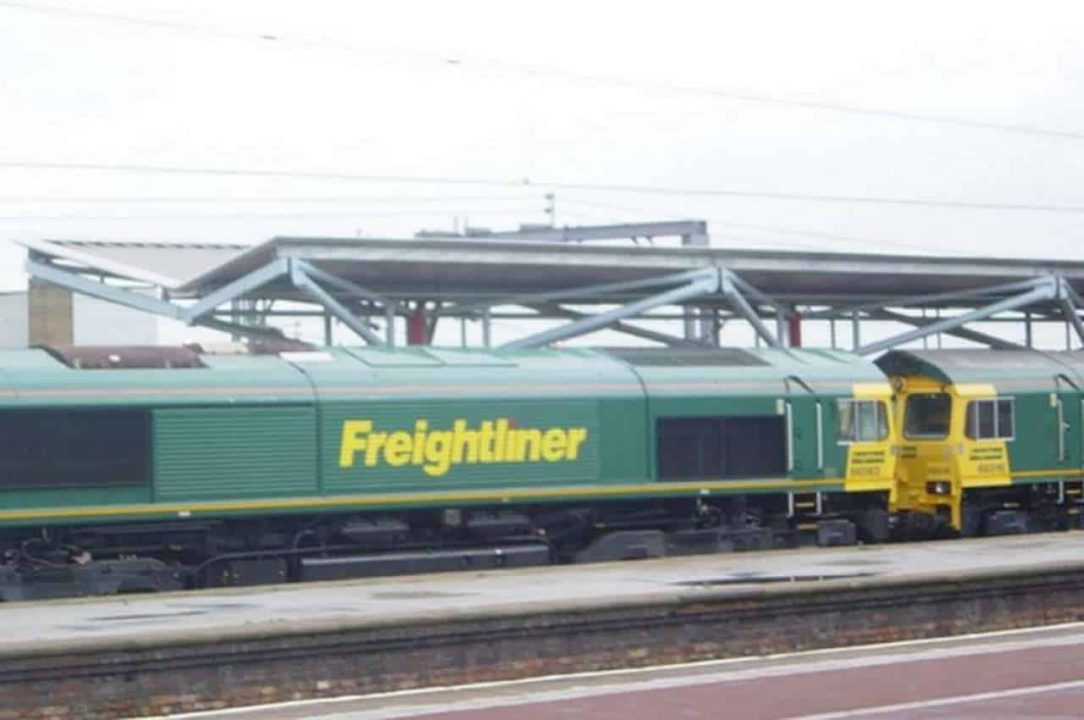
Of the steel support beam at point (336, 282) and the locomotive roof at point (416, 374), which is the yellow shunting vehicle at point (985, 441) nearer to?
the locomotive roof at point (416, 374)

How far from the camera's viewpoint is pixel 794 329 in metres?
41.8

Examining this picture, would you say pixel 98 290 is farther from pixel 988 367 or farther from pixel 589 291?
pixel 988 367

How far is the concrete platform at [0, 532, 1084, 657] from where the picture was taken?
51.5 feet

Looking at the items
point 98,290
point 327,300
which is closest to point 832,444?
point 327,300

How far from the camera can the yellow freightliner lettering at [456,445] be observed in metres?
26.4

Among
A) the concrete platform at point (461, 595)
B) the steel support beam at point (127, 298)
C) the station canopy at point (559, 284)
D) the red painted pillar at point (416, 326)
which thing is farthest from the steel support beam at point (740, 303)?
the concrete platform at point (461, 595)

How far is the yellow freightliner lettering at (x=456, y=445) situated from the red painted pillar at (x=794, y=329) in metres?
13.8

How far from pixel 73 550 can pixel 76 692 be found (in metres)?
10.1

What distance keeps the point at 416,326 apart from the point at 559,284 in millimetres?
2791

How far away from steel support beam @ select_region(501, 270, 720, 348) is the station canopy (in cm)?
4

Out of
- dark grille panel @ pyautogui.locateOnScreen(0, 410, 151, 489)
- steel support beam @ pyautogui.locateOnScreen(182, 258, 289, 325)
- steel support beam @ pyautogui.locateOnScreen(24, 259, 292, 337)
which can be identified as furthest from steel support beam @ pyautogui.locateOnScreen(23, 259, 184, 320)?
dark grille panel @ pyautogui.locateOnScreen(0, 410, 151, 489)

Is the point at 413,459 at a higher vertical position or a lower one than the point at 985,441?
higher

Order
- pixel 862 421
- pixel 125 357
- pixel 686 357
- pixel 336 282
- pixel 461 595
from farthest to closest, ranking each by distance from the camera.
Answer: pixel 336 282 → pixel 862 421 → pixel 686 357 → pixel 125 357 → pixel 461 595

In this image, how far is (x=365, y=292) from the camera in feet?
107
